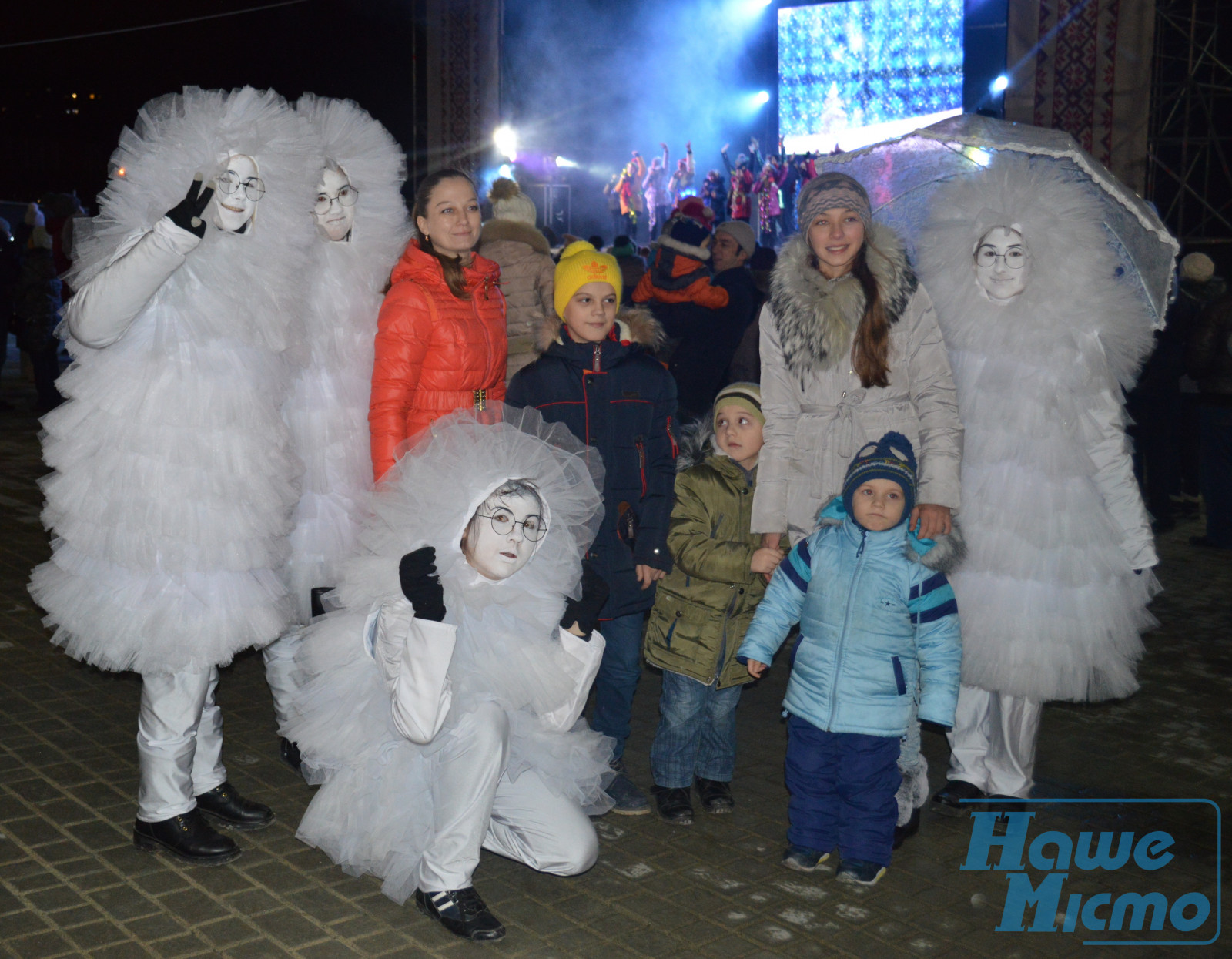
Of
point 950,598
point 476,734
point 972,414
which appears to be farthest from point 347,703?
point 972,414

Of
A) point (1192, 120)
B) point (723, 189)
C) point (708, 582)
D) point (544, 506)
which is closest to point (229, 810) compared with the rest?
point (544, 506)

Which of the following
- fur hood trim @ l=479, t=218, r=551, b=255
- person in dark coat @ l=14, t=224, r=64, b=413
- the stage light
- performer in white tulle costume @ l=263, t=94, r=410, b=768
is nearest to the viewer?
performer in white tulle costume @ l=263, t=94, r=410, b=768

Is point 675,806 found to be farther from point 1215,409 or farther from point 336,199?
point 1215,409

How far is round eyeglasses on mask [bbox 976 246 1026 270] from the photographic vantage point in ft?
12.7

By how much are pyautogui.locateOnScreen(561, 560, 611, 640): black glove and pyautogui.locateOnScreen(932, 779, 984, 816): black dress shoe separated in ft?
5.06

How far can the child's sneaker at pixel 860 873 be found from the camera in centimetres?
359

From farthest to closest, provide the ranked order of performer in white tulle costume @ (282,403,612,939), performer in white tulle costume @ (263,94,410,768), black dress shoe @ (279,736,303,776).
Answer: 1. black dress shoe @ (279,736,303,776)
2. performer in white tulle costume @ (263,94,410,768)
3. performer in white tulle costume @ (282,403,612,939)

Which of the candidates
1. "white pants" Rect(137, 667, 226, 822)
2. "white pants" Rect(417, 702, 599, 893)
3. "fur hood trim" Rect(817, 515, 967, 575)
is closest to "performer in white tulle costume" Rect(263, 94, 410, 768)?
"white pants" Rect(137, 667, 226, 822)

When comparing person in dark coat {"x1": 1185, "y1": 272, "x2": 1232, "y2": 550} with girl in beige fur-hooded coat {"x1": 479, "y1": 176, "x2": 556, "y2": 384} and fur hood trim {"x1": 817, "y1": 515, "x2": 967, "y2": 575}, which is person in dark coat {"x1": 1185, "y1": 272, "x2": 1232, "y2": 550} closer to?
girl in beige fur-hooded coat {"x1": 479, "y1": 176, "x2": 556, "y2": 384}

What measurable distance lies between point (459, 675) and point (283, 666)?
120cm

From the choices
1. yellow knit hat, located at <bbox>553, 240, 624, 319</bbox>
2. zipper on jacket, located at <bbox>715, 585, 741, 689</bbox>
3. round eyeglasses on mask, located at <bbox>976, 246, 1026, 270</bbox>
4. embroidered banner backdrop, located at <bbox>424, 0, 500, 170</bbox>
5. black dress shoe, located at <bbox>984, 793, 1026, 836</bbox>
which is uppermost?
embroidered banner backdrop, located at <bbox>424, 0, 500, 170</bbox>

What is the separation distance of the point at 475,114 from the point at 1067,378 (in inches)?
600

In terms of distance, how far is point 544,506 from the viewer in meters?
3.45

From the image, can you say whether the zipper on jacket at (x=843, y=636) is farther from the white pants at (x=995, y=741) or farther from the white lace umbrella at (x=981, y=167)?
the white lace umbrella at (x=981, y=167)
